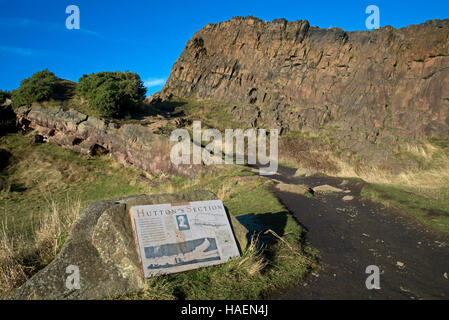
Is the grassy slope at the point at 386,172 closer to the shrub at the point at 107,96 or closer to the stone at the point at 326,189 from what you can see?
the stone at the point at 326,189

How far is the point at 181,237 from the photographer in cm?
496

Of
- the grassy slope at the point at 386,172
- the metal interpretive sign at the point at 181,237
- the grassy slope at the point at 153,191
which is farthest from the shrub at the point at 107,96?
the metal interpretive sign at the point at 181,237

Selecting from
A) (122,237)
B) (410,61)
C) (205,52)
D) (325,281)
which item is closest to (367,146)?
(410,61)

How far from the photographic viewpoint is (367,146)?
2492cm

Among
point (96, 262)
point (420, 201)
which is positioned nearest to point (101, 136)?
point (96, 262)

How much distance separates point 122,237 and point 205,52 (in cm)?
5149

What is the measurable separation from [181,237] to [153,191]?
11239 mm

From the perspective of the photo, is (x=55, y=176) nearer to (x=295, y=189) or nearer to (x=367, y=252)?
(x=295, y=189)

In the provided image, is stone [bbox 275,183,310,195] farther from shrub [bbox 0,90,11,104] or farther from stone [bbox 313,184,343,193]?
shrub [bbox 0,90,11,104]

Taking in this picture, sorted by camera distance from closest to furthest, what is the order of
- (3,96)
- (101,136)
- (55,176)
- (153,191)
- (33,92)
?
(153,191)
(55,176)
(101,136)
(33,92)
(3,96)

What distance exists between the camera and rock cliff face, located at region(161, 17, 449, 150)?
89.1 feet

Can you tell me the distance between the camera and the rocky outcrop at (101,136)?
19.2 meters

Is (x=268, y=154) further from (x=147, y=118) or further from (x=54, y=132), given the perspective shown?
(x=54, y=132)

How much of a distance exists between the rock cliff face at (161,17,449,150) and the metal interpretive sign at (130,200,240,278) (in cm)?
2442
